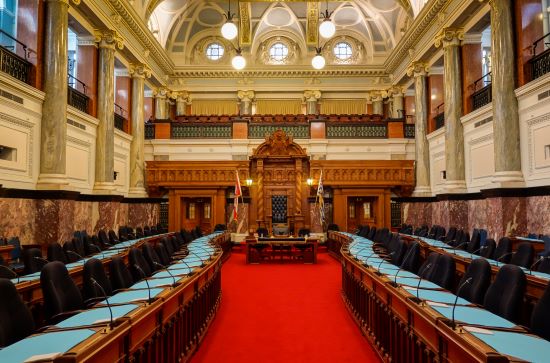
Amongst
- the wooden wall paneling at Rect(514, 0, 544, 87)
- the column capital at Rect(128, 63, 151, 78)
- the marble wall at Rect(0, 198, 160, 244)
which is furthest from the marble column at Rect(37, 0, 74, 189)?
the wooden wall paneling at Rect(514, 0, 544, 87)

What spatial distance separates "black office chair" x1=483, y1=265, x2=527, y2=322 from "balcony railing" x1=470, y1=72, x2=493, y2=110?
9.72 m

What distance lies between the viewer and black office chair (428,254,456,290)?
4.66 metres

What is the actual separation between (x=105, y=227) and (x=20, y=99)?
468 centimetres

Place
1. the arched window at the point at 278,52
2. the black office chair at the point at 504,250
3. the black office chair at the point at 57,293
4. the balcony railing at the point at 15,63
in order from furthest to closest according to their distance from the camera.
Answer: the arched window at the point at 278,52, the balcony railing at the point at 15,63, the black office chair at the point at 504,250, the black office chair at the point at 57,293

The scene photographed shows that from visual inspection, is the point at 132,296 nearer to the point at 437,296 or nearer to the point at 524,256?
the point at 437,296

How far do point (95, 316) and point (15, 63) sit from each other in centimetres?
876

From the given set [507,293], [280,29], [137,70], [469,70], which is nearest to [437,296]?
[507,293]

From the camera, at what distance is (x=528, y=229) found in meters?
9.41

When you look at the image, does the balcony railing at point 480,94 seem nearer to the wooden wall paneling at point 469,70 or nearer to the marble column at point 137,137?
the wooden wall paneling at point 469,70

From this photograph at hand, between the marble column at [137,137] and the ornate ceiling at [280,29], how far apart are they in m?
5.63

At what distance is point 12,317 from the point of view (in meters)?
2.95

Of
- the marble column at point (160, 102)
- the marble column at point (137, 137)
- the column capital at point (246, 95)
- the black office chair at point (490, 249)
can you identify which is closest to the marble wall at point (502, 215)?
the black office chair at point (490, 249)

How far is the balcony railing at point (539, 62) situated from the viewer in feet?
30.3

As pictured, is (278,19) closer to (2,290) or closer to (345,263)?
(345,263)
